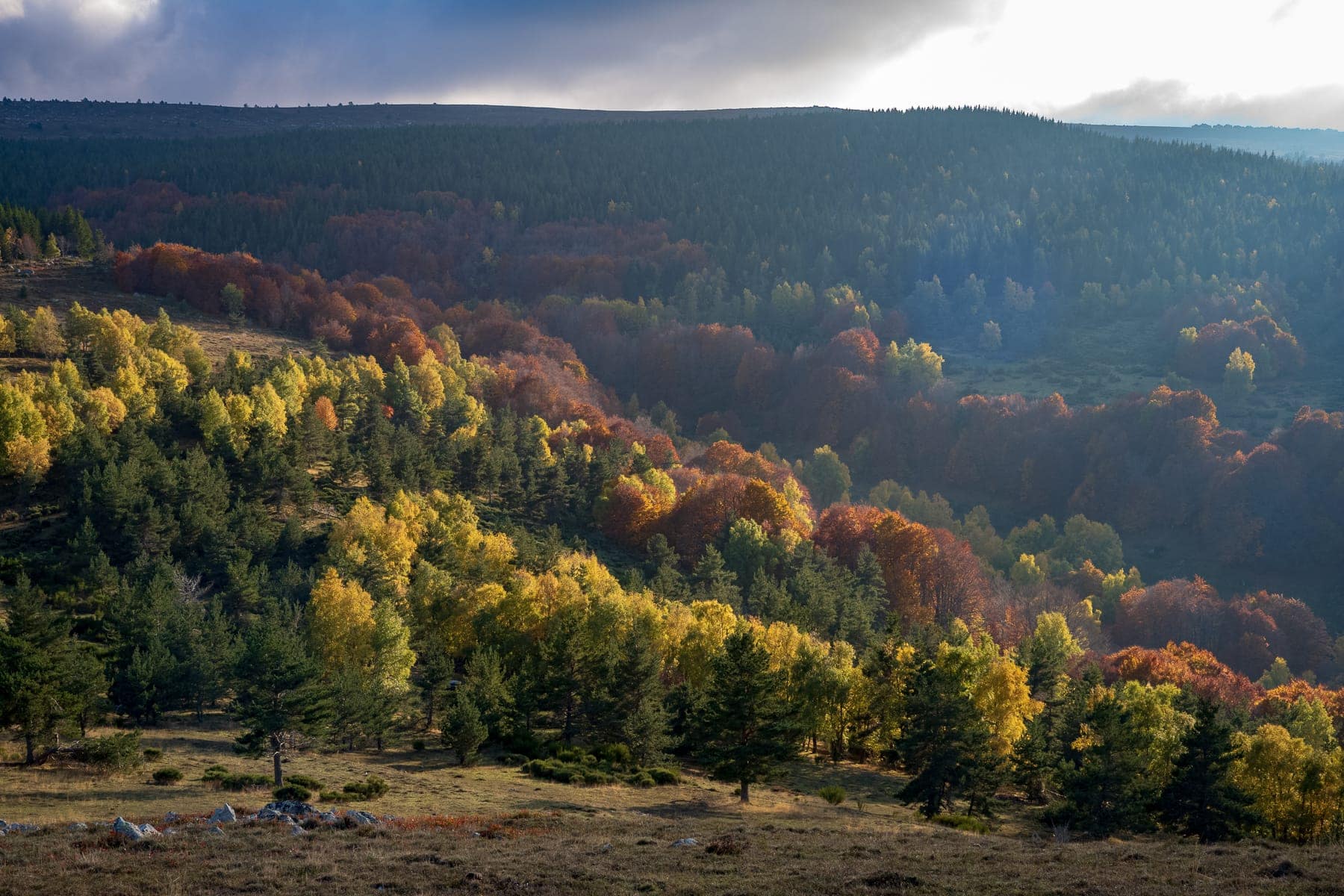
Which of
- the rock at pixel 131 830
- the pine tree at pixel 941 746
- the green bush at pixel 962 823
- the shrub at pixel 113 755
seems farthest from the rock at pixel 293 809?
the pine tree at pixel 941 746

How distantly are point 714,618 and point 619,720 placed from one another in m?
16.7

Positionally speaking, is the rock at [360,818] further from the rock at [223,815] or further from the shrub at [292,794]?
the shrub at [292,794]

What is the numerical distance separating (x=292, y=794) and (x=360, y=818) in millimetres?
8489

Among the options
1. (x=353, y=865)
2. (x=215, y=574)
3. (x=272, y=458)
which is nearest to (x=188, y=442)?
(x=272, y=458)

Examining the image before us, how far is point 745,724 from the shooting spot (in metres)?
54.5

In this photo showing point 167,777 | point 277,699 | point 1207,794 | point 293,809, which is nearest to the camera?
point 293,809

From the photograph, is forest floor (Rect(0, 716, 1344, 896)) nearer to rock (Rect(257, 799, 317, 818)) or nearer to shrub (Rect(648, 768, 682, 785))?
rock (Rect(257, 799, 317, 818))

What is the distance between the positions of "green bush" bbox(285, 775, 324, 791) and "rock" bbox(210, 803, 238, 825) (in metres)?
8.64

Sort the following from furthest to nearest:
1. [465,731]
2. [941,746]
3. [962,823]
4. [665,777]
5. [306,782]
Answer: [465,731], [665,777], [941,746], [962,823], [306,782]

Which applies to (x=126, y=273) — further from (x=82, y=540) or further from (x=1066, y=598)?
(x=1066, y=598)

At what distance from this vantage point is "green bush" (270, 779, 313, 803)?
45.5 m

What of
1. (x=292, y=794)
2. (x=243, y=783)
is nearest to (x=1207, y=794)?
(x=292, y=794)

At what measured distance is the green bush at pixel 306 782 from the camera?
47.9 m

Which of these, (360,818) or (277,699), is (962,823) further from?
(277,699)
